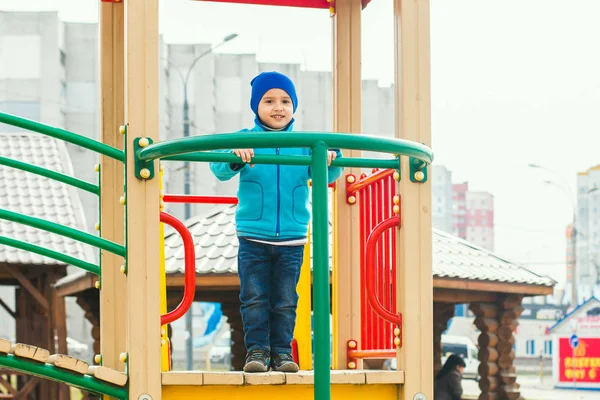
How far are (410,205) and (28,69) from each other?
175ft

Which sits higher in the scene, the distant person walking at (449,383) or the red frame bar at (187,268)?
the red frame bar at (187,268)

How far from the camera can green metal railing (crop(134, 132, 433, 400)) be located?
337 cm

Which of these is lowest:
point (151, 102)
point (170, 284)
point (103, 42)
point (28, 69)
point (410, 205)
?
point (170, 284)

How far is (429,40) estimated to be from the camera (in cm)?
426

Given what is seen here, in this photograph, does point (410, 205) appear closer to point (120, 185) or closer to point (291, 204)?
point (291, 204)

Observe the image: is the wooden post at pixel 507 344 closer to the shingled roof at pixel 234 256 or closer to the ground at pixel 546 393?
the shingled roof at pixel 234 256

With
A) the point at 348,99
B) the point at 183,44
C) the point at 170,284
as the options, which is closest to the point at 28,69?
the point at 183,44

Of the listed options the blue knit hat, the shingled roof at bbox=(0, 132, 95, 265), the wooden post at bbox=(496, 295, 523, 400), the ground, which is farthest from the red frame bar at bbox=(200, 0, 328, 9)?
the ground

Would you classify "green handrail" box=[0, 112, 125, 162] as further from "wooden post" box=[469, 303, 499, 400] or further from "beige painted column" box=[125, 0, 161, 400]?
"wooden post" box=[469, 303, 499, 400]

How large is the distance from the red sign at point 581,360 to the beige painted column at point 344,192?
84.2 feet

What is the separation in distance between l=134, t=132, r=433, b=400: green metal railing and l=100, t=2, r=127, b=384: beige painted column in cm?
125

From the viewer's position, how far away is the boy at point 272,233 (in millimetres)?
4449

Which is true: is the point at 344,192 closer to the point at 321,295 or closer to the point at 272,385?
the point at 272,385

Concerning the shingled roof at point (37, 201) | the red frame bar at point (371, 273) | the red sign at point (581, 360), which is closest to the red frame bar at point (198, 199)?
the red frame bar at point (371, 273)
